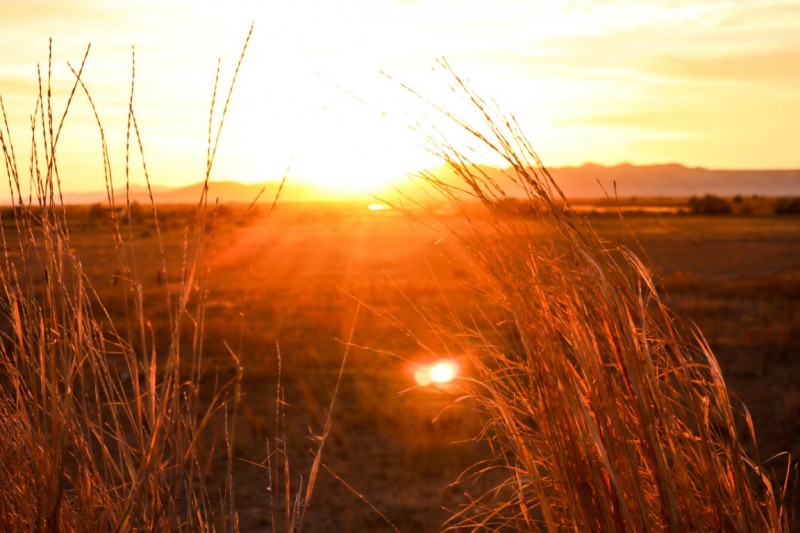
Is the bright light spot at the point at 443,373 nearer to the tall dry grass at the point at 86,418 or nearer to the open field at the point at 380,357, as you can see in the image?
the open field at the point at 380,357

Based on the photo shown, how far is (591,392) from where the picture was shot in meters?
1.60

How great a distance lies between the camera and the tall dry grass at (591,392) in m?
1.53

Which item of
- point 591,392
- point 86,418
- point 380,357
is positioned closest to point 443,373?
point 591,392

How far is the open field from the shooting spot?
6.32 metres

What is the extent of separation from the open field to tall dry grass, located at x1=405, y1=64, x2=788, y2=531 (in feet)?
0.47

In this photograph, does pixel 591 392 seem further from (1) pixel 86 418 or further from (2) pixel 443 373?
(1) pixel 86 418

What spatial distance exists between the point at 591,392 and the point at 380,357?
34.0ft

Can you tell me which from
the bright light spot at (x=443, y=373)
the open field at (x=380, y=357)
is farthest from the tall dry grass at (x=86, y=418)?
the bright light spot at (x=443, y=373)

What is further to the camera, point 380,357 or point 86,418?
point 380,357

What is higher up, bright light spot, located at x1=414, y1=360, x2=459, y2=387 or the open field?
bright light spot, located at x1=414, y1=360, x2=459, y2=387

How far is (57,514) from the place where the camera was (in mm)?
1465

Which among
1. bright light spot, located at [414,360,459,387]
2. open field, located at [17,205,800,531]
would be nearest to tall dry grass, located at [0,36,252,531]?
open field, located at [17,205,800,531]

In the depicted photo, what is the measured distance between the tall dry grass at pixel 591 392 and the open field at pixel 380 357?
14 centimetres

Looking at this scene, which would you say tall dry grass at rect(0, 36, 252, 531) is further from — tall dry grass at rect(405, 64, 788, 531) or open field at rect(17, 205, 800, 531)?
tall dry grass at rect(405, 64, 788, 531)
